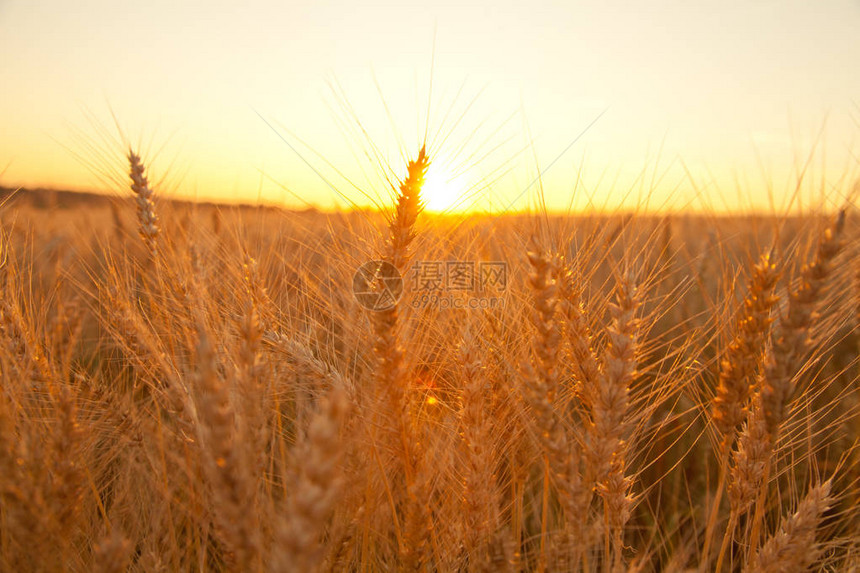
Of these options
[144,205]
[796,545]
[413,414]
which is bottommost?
[796,545]

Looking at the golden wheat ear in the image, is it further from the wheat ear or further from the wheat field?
the wheat ear

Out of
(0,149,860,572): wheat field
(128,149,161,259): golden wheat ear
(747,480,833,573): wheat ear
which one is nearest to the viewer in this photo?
(0,149,860,572): wheat field

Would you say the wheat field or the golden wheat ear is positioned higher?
the golden wheat ear

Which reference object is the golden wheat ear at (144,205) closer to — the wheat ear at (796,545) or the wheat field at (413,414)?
the wheat field at (413,414)

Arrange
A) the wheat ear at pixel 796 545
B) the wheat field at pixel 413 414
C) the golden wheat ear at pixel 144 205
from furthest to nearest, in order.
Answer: the golden wheat ear at pixel 144 205 → the wheat ear at pixel 796 545 → the wheat field at pixel 413 414

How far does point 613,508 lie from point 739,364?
1.71 feet

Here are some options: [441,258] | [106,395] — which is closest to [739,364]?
[441,258]

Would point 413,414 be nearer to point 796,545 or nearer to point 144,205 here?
point 796,545

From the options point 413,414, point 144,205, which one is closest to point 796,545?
point 413,414

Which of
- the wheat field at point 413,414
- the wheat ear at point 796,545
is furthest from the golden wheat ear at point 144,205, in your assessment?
the wheat ear at point 796,545

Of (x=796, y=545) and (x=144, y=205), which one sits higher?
(x=144, y=205)

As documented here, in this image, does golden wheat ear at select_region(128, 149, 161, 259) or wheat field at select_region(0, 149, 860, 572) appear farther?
golden wheat ear at select_region(128, 149, 161, 259)

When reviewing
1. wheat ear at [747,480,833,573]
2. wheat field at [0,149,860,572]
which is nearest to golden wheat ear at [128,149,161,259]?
wheat field at [0,149,860,572]

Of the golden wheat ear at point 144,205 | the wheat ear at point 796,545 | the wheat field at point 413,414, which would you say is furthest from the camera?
the golden wheat ear at point 144,205
